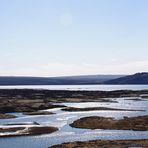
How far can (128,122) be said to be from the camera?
68.1 meters

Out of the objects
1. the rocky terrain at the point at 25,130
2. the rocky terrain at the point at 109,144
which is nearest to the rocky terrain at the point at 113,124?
the rocky terrain at the point at 25,130

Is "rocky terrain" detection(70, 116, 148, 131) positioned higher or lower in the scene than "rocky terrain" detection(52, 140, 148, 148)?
higher

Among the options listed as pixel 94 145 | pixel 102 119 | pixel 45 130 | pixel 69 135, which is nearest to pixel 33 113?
pixel 102 119

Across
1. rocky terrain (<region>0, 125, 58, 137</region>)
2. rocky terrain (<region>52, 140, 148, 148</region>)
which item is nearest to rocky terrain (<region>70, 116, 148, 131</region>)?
rocky terrain (<region>0, 125, 58, 137</region>)

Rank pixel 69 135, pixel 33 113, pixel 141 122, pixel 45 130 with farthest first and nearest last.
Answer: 1. pixel 33 113
2. pixel 141 122
3. pixel 45 130
4. pixel 69 135

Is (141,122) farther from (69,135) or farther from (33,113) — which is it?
(33,113)

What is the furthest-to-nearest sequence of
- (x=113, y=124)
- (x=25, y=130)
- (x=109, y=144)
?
(x=113, y=124) → (x=25, y=130) → (x=109, y=144)

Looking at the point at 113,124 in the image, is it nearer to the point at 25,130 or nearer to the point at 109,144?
the point at 25,130

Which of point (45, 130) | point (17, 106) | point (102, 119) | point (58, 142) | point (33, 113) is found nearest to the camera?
point (58, 142)

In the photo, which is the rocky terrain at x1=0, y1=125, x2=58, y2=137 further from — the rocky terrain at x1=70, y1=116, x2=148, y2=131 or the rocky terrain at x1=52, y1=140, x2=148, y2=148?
the rocky terrain at x1=52, y1=140, x2=148, y2=148

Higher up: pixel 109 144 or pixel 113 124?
pixel 113 124

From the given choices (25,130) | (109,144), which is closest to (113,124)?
(25,130)

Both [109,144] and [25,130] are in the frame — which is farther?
[25,130]

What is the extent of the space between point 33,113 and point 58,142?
40.2 m
